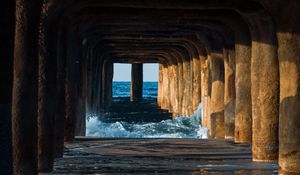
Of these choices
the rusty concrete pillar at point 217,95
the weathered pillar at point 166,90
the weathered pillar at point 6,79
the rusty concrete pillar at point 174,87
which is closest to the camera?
the weathered pillar at point 6,79

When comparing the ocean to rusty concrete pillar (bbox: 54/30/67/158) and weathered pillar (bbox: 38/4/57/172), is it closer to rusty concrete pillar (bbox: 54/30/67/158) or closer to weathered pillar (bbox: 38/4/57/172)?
rusty concrete pillar (bbox: 54/30/67/158)

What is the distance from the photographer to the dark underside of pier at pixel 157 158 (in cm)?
1084

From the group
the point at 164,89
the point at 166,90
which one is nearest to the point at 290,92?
the point at 166,90

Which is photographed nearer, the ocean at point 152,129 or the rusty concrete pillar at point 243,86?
the rusty concrete pillar at point 243,86

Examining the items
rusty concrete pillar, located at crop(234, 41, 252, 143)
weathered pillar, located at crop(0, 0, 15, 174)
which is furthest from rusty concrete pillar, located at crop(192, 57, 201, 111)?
weathered pillar, located at crop(0, 0, 15, 174)

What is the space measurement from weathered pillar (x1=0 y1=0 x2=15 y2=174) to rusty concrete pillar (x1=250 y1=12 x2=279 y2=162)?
6630 mm

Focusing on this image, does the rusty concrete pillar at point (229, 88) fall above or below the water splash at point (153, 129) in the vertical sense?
above

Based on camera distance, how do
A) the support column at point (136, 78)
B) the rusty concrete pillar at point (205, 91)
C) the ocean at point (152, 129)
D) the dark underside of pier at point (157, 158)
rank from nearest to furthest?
the dark underside of pier at point (157, 158) < the rusty concrete pillar at point (205, 91) < the ocean at point (152, 129) < the support column at point (136, 78)

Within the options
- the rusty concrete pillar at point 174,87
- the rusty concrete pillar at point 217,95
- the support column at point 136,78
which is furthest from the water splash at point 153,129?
the support column at point 136,78

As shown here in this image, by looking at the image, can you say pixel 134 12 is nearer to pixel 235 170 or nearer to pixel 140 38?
pixel 235 170

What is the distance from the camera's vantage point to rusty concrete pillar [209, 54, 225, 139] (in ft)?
58.5

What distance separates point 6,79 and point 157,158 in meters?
7.76

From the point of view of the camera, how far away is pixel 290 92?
960 centimetres

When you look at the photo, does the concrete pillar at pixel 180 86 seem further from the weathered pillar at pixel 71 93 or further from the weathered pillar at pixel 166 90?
the weathered pillar at pixel 71 93
